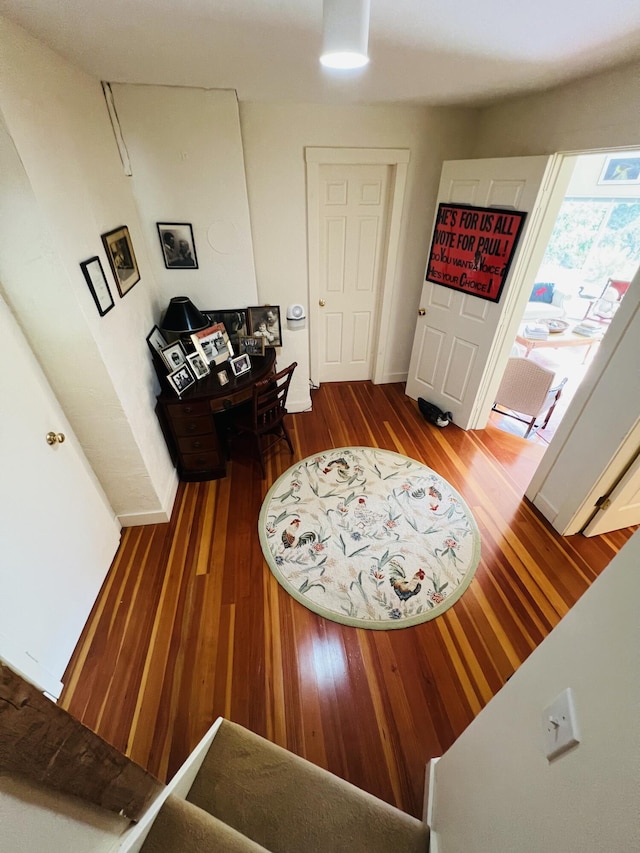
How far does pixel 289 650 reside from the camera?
174cm

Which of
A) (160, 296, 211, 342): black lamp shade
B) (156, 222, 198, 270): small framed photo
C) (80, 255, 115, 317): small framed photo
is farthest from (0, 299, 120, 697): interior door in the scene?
Answer: (156, 222, 198, 270): small framed photo

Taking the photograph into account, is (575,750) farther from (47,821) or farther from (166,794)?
(166,794)

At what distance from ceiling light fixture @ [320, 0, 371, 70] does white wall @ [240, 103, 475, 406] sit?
6.26 feet

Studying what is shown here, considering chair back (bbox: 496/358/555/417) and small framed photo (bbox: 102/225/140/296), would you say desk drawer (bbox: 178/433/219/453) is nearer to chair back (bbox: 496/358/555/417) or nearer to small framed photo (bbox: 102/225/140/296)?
small framed photo (bbox: 102/225/140/296)

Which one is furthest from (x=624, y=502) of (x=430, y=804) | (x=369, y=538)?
(x=430, y=804)

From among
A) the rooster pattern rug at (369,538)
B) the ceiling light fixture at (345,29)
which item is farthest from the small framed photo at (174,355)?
the ceiling light fixture at (345,29)

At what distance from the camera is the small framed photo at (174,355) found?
2.26 metres

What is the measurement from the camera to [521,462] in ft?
9.41

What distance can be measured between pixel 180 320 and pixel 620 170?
5.61m

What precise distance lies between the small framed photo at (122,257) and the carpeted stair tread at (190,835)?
7.18 ft

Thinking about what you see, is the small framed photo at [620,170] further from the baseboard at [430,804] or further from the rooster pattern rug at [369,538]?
the baseboard at [430,804]

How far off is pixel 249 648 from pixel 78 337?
5.50ft

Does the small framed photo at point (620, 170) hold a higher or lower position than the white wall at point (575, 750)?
higher

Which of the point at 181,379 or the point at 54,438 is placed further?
the point at 181,379
